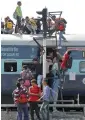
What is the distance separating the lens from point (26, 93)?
18.4 metres

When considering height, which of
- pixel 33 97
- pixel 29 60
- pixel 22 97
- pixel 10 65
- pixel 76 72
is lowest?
pixel 33 97

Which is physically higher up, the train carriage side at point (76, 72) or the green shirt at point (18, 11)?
the green shirt at point (18, 11)

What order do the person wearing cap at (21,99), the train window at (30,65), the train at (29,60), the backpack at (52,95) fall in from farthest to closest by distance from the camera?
the train at (29,60) → the train window at (30,65) → the backpack at (52,95) → the person wearing cap at (21,99)

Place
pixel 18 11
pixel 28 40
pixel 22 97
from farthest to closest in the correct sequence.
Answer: pixel 18 11 → pixel 28 40 → pixel 22 97

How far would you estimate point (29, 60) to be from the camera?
23.0 m

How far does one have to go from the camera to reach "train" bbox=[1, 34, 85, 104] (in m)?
23.0

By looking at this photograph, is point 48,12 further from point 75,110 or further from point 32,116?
point 75,110

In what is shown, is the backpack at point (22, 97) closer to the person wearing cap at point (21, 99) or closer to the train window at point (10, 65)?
the person wearing cap at point (21, 99)

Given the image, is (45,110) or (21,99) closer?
(21,99)

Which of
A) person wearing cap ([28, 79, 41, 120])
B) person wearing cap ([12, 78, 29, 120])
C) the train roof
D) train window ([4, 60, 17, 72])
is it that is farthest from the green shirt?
person wearing cap ([12, 78, 29, 120])

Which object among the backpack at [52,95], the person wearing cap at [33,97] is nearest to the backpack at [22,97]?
the person wearing cap at [33,97]

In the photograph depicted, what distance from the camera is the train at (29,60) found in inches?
905

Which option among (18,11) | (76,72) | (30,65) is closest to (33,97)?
(30,65)

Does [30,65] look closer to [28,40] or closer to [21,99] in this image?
[28,40]
